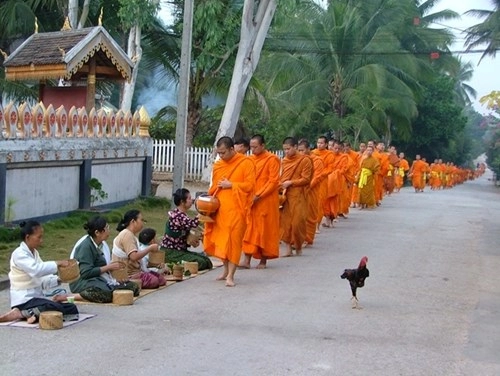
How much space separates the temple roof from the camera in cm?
1599

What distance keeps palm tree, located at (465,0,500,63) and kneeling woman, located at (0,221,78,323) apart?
35.1 meters

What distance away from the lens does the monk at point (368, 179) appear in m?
23.1

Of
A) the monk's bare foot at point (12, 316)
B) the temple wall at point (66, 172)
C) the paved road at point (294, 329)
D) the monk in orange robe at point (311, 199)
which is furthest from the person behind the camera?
the monk in orange robe at point (311, 199)

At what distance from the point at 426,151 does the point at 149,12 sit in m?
36.9

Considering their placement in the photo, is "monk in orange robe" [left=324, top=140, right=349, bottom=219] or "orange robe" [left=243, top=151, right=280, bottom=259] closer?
"orange robe" [left=243, top=151, right=280, bottom=259]

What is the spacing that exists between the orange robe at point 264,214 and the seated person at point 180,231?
0.81 meters

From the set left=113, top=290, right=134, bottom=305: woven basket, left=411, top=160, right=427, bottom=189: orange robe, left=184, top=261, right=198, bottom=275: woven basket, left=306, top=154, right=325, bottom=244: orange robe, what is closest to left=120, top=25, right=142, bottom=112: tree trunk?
left=306, top=154, right=325, bottom=244: orange robe

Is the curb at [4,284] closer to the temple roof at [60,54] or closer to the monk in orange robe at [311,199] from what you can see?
the monk in orange robe at [311,199]

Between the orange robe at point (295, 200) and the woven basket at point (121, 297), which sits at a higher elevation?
the orange robe at point (295, 200)

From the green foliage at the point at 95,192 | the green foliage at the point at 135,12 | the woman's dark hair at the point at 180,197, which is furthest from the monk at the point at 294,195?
the green foliage at the point at 135,12

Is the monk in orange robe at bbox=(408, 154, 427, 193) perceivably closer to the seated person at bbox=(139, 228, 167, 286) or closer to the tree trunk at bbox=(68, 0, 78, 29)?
the tree trunk at bbox=(68, 0, 78, 29)

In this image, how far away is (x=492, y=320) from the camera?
8.27 metres

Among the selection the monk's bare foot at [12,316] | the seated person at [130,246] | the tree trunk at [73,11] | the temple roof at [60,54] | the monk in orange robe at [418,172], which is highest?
the tree trunk at [73,11]

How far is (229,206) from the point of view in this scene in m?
9.98
